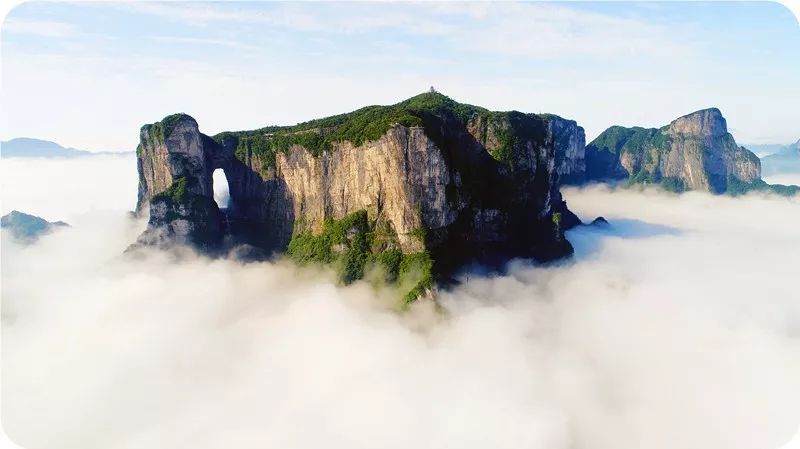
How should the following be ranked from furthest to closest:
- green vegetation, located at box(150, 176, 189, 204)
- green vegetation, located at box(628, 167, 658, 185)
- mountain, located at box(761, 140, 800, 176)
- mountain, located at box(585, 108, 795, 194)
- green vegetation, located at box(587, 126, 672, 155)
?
1. mountain, located at box(761, 140, 800, 176)
2. green vegetation, located at box(587, 126, 672, 155)
3. green vegetation, located at box(628, 167, 658, 185)
4. mountain, located at box(585, 108, 795, 194)
5. green vegetation, located at box(150, 176, 189, 204)

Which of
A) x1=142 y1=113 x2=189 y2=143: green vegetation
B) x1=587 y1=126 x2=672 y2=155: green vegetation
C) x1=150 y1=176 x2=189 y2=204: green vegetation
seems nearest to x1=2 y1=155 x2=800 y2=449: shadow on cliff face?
x1=150 y1=176 x2=189 y2=204: green vegetation

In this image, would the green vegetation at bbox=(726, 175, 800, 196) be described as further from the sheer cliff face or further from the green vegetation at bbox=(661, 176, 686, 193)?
the green vegetation at bbox=(661, 176, 686, 193)

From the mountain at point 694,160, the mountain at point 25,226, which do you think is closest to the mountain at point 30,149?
the mountain at point 25,226

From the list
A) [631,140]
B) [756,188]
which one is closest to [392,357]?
[756,188]

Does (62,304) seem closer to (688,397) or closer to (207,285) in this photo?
(207,285)

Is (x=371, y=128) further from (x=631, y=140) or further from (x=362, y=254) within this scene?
(x=631, y=140)

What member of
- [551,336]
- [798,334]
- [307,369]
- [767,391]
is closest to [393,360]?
[307,369]

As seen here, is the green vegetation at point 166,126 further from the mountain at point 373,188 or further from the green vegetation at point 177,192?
the green vegetation at point 177,192
